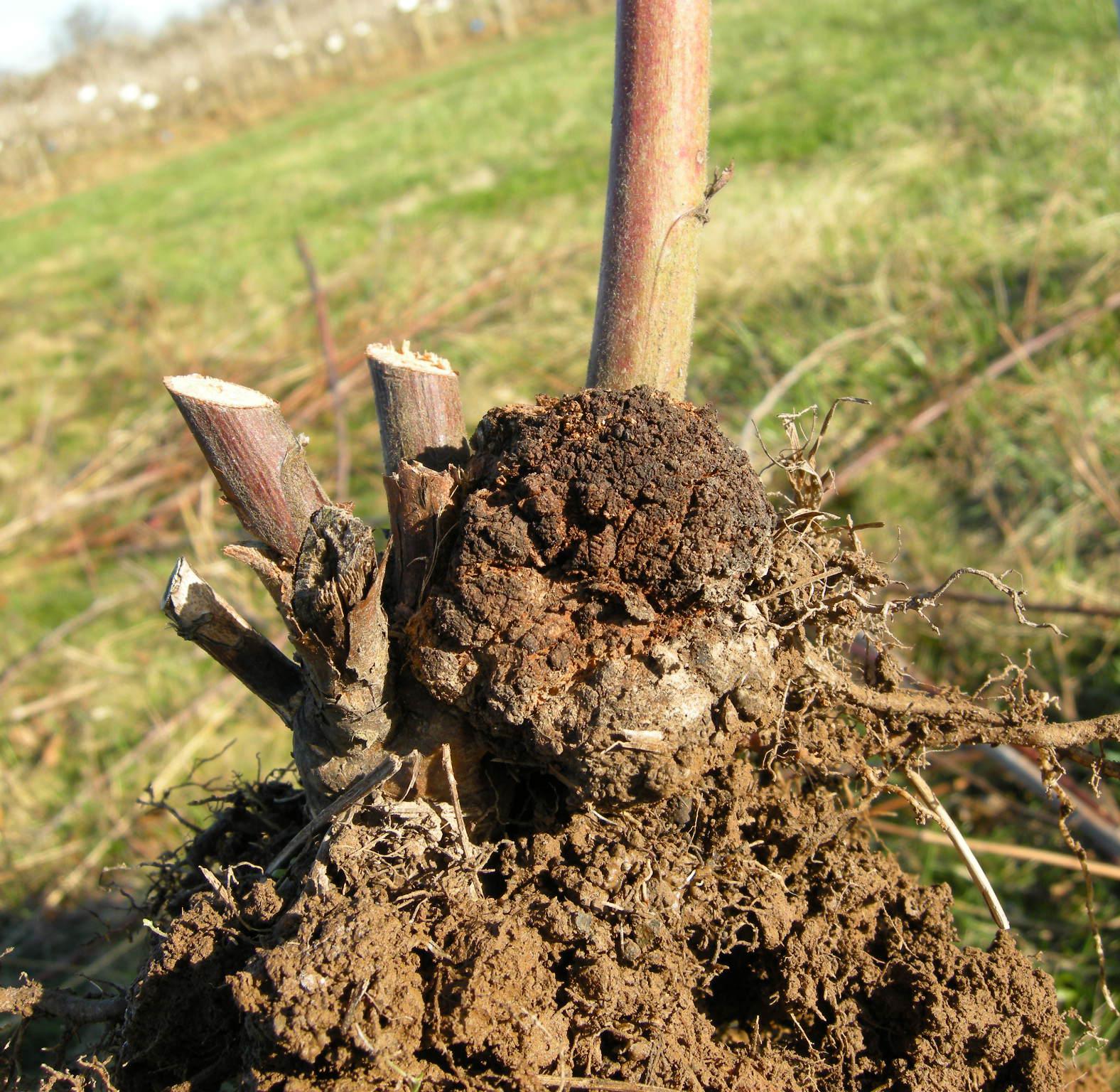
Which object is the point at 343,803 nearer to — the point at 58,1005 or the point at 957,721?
the point at 58,1005

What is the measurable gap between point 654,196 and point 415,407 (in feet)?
1.32

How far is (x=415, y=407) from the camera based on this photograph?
1.13 metres

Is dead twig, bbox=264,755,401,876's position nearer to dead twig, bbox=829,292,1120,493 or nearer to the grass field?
the grass field

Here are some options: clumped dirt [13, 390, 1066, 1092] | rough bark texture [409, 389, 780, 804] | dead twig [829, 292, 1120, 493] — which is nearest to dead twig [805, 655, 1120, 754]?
clumped dirt [13, 390, 1066, 1092]

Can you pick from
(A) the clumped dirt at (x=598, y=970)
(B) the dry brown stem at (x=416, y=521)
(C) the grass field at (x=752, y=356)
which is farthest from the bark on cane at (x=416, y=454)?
(C) the grass field at (x=752, y=356)

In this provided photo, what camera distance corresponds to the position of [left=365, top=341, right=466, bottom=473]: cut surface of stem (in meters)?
1.12

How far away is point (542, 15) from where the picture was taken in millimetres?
23250

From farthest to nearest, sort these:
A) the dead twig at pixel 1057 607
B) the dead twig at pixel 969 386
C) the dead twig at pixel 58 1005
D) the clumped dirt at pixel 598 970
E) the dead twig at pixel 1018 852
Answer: the dead twig at pixel 969 386 < the dead twig at pixel 1057 607 < the dead twig at pixel 1018 852 < the dead twig at pixel 58 1005 < the clumped dirt at pixel 598 970

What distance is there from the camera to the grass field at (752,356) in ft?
8.71

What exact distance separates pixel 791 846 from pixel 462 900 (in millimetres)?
412

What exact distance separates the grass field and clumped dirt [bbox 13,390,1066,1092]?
1.65 ft

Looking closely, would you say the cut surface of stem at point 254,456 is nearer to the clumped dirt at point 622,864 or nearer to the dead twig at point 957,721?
the clumped dirt at point 622,864

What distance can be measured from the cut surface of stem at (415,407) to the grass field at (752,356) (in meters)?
0.89

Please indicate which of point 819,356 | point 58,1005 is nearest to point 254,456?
point 58,1005
